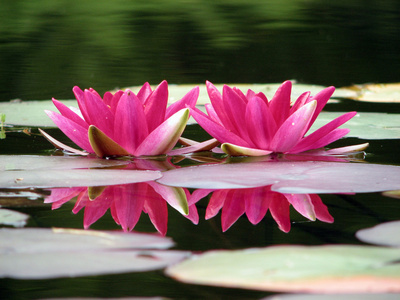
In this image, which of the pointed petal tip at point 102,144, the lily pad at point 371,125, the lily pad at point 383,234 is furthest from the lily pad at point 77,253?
the lily pad at point 371,125

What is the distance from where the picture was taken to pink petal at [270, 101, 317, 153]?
1591 millimetres

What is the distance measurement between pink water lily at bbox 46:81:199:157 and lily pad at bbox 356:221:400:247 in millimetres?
781

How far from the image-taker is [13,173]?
1.36 metres

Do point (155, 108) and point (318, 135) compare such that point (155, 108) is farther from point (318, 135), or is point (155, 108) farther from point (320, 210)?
point (320, 210)

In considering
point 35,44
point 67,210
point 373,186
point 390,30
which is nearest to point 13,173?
point 67,210

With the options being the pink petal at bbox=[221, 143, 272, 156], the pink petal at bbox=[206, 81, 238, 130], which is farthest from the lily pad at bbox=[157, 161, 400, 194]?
the pink petal at bbox=[206, 81, 238, 130]

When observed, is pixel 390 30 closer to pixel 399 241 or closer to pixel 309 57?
pixel 309 57

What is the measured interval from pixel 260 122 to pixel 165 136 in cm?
27

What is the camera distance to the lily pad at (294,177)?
48.0 inches

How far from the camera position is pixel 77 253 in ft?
2.71

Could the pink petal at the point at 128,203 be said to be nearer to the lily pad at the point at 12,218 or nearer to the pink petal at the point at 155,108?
the lily pad at the point at 12,218

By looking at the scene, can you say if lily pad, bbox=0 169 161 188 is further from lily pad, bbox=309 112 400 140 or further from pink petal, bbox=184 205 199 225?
lily pad, bbox=309 112 400 140

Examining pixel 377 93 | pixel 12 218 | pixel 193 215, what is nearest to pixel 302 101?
pixel 193 215

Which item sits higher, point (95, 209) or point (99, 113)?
point (99, 113)
